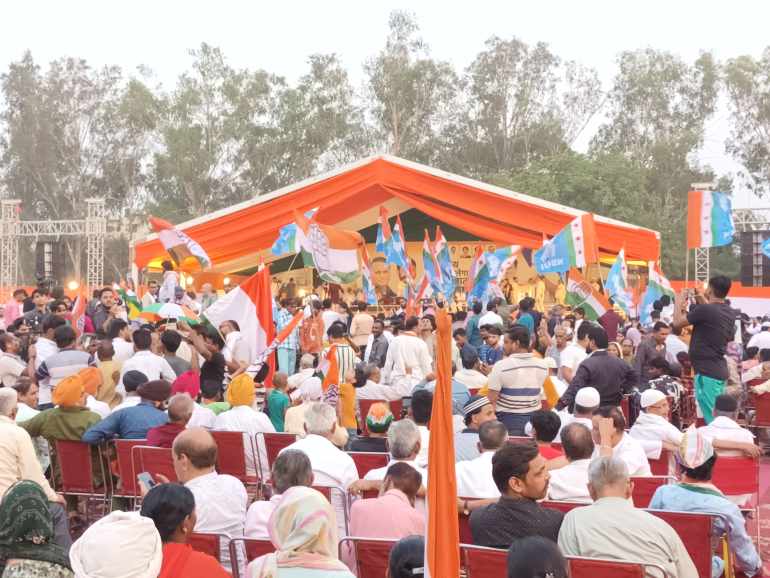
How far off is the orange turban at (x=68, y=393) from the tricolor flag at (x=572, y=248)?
9.94 meters

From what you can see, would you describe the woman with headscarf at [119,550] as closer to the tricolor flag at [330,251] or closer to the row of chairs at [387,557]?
the row of chairs at [387,557]

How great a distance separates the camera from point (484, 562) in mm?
4094

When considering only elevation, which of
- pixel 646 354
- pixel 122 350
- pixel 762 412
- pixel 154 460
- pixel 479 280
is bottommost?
A: pixel 762 412

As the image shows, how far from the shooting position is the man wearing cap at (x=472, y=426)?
6426mm

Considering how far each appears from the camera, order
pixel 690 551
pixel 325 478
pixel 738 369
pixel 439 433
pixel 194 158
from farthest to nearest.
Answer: pixel 194 158 < pixel 738 369 < pixel 325 478 < pixel 690 551 < pixel 439 433

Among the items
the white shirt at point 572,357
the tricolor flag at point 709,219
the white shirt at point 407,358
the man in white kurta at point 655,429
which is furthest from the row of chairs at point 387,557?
the tricolor flag at point 709,219

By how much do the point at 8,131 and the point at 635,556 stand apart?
50.4m

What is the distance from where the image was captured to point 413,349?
36.0 feet

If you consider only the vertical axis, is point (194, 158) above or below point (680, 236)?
above

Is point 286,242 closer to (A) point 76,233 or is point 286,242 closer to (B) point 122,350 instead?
(B) point 122,350

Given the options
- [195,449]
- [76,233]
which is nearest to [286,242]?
[76,233]

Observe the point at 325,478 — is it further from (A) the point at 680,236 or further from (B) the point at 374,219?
(A) the point at 680,236

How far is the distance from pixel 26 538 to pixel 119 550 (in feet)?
2.04

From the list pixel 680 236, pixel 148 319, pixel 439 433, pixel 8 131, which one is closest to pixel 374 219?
pixel 148 319
